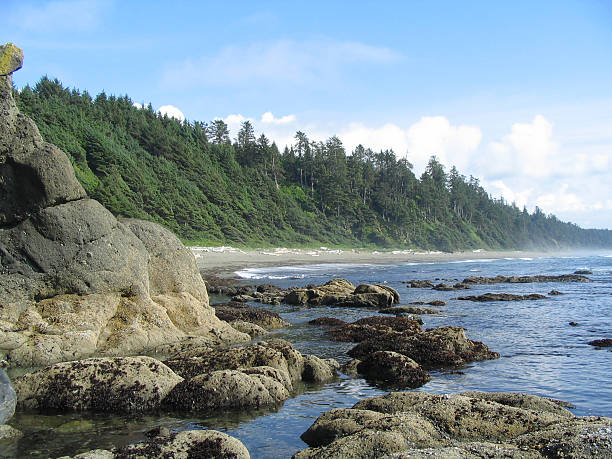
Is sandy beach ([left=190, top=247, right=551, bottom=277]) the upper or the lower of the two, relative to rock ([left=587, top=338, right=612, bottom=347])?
upper

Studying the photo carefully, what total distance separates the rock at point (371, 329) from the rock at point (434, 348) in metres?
1.51

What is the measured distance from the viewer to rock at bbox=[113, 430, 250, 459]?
647 cm

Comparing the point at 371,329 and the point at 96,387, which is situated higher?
the point at 96,387

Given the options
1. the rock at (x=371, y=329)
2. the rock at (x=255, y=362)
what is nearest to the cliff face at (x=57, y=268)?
the rock at (x=255, y=362)

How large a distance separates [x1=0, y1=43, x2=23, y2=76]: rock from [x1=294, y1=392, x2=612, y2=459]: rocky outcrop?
1267cm

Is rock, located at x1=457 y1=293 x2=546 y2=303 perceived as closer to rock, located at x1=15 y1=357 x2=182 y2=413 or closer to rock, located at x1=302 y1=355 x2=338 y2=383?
rock, located at x1=302 y1=355 x2=338 y2=383

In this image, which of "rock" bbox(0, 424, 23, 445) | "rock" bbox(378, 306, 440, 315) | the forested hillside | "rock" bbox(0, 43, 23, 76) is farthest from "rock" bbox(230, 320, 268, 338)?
the forested hillside

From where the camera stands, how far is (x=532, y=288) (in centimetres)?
3812

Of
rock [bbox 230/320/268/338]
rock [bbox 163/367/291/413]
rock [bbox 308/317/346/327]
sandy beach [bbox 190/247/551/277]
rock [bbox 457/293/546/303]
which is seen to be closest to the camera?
rock [bbox 163/367/291/413]

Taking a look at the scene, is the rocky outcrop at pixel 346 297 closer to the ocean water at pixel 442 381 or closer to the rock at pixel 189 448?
the ocean water at pixel 442 381

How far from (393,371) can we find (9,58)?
13303 mm

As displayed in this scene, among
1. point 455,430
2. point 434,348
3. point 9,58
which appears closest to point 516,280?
point 434,348

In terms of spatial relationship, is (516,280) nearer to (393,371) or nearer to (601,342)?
(601,342)

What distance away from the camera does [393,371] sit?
1190 cm
